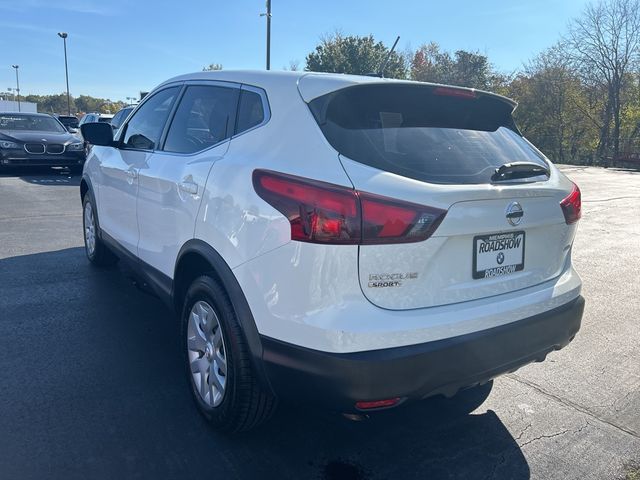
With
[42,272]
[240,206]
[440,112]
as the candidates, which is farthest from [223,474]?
[42,272]

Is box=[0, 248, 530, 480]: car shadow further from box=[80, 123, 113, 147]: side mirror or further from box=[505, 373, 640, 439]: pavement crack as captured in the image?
box=[80, 123, 113, 147]: side mirror

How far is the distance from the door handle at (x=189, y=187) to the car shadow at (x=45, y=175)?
35.6 ft

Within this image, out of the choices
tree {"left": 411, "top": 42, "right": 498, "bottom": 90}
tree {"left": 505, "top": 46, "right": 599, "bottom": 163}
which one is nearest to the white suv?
tree {"left": 505, "top": 46, "right": 599, "bottom": 163}

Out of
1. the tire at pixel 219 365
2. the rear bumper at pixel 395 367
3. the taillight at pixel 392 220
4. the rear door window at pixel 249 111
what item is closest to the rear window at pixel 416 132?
the taillight at pixel 392 220

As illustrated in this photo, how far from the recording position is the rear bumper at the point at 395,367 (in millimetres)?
2205

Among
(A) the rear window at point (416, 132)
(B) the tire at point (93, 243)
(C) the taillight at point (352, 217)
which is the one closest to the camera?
(C) the taillight at point (352, 217)

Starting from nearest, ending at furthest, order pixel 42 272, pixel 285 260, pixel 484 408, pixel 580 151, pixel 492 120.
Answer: pixel 285 260 < pixel 492 120 < pixel 484 408 < pixel 42 272 < pixel 580 151

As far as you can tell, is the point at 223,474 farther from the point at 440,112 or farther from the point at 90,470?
the point at 440,112

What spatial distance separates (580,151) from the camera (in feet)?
120

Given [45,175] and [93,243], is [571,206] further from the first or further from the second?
[45,175]

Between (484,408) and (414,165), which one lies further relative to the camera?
(484,408)

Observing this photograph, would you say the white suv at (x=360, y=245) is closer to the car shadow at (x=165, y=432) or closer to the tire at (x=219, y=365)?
the tire at (x=219, y=365)

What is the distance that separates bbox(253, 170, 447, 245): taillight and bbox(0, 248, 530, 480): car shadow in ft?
3.85

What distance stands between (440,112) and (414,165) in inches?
19.9
